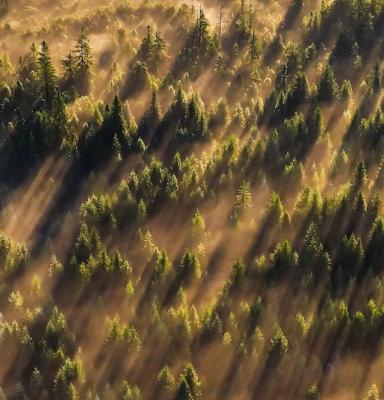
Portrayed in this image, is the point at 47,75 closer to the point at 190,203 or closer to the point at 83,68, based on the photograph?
the point at 83,68

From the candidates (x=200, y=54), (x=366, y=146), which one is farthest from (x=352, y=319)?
(x=200, y=54)

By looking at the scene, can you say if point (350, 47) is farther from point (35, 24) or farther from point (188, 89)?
point (35, 24)


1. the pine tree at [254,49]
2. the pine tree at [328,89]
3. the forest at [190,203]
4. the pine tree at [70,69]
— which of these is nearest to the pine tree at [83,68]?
the forest at [190,203]

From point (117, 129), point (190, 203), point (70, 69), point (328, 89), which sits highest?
point (328, 89)

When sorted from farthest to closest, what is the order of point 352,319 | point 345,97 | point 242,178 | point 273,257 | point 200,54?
point 200,54 < point 345,97 < point 242,178 < point 273,257 < point 352,319

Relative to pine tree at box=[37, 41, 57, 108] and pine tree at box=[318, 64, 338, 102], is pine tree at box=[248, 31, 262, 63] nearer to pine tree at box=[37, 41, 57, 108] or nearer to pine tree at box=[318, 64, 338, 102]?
pine tree at box=[318, 64, 338, 102]

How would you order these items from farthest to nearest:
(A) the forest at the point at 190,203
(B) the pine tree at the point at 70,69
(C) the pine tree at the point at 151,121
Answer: (B) the pine tree at the point at 70,69 < (C) the pine tree at the point at 151,121 < (A) the forest at the point at 190,203

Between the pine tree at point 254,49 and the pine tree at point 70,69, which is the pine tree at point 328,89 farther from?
the pine tree at point 70,69

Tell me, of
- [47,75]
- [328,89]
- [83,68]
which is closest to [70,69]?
[83,68]
